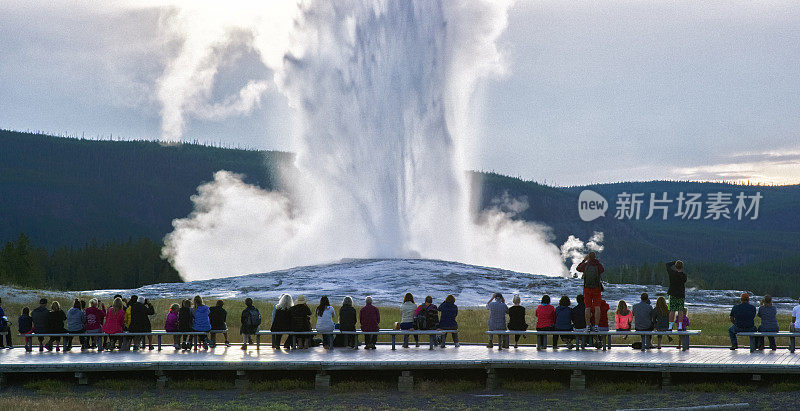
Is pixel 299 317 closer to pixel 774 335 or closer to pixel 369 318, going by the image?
pixel 369 318

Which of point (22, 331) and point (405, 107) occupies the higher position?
point (405, 107)

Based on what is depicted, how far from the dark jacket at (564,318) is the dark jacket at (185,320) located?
774cm

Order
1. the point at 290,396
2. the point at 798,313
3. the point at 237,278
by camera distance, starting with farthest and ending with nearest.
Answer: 1. the point at 237,278
2. the point at 798,313
3. the point at 290,396

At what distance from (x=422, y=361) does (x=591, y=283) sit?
4125 mm

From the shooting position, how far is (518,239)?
102562 millimetres

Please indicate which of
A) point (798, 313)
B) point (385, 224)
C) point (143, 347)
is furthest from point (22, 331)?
point (385, 224)

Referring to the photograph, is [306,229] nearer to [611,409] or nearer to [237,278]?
[237,278]

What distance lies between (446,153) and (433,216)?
4.20 m

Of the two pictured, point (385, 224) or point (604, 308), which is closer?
point (604, 308)

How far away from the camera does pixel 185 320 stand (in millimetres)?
20875

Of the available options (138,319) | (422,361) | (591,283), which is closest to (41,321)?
(138,319)

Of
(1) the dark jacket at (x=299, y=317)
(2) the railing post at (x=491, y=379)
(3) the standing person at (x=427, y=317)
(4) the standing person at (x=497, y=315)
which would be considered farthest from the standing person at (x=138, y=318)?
(2) the railing post at (x=491, y=379)

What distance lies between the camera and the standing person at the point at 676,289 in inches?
786

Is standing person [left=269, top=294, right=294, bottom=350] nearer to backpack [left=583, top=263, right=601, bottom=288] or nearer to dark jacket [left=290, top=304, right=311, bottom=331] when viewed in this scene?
dark jacket [left=290, top=304, right=311, bottom=331]
